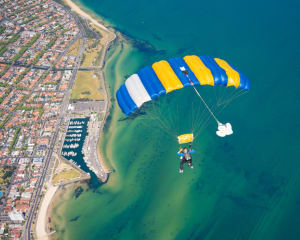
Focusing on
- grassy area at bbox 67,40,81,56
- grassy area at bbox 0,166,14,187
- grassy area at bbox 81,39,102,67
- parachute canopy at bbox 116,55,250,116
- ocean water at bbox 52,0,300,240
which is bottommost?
ocean water at bbox 52,0,300,240

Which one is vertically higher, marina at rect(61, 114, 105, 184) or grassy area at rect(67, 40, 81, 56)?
grassy area at rect(67, 40, 81, 56)

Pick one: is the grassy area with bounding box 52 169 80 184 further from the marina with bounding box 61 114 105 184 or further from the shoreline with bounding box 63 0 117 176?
the shoreline with bounding box 63 0 117 176

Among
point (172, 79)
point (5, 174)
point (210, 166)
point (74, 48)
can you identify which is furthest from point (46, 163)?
point (74, 48)

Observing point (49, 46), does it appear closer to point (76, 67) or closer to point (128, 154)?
point (76, 67)

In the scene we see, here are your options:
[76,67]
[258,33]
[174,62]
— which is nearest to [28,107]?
[76,67]

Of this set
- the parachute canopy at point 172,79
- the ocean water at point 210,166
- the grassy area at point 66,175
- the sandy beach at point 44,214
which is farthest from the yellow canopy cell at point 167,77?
the sandy beach at point 44,214

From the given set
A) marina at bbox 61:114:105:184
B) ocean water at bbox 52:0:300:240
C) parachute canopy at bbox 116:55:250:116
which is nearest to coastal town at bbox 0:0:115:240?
marina at bbox 61:114:105:184
